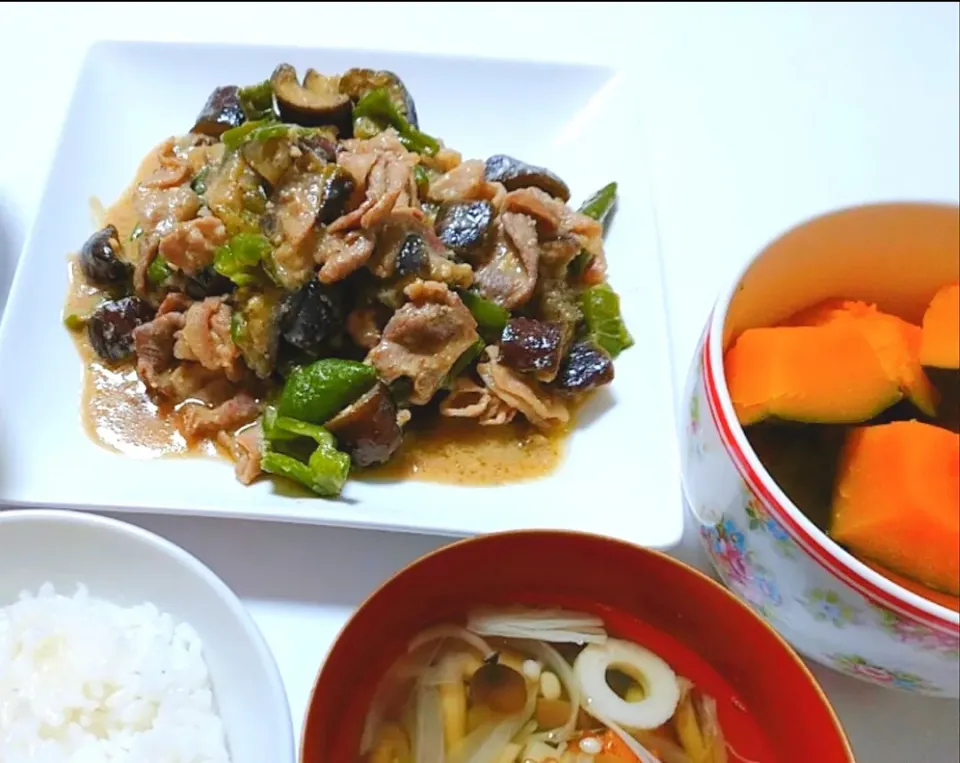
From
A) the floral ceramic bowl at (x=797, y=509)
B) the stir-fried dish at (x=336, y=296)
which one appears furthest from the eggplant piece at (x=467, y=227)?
the floral ceramic bowl at (x=797, y=509)

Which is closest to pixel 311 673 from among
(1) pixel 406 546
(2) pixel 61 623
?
(1) pixel 406 546

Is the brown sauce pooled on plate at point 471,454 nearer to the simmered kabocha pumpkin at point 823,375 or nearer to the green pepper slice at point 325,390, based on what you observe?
the green pepper slice at point 325,390

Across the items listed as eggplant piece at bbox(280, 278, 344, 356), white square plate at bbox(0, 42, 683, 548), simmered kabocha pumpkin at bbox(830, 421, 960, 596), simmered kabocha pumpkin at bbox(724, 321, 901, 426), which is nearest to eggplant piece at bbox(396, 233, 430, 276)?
eggplant piece at bbox(280, 278, 344, 356)

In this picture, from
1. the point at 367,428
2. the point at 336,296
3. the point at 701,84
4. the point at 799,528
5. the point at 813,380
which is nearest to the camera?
the point at 799,528

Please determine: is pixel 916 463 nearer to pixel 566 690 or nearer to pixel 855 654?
Answer: pixel 855 654

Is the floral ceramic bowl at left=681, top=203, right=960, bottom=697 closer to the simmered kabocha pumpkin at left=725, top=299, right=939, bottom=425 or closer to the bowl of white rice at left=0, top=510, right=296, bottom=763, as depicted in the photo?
the simmered kabocha pumpkin at left=725, top=299, right=939, bottom=425

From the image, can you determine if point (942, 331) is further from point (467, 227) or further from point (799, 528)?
point (467, 227)

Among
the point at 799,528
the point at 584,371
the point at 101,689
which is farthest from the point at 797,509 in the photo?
the point at 101,689
